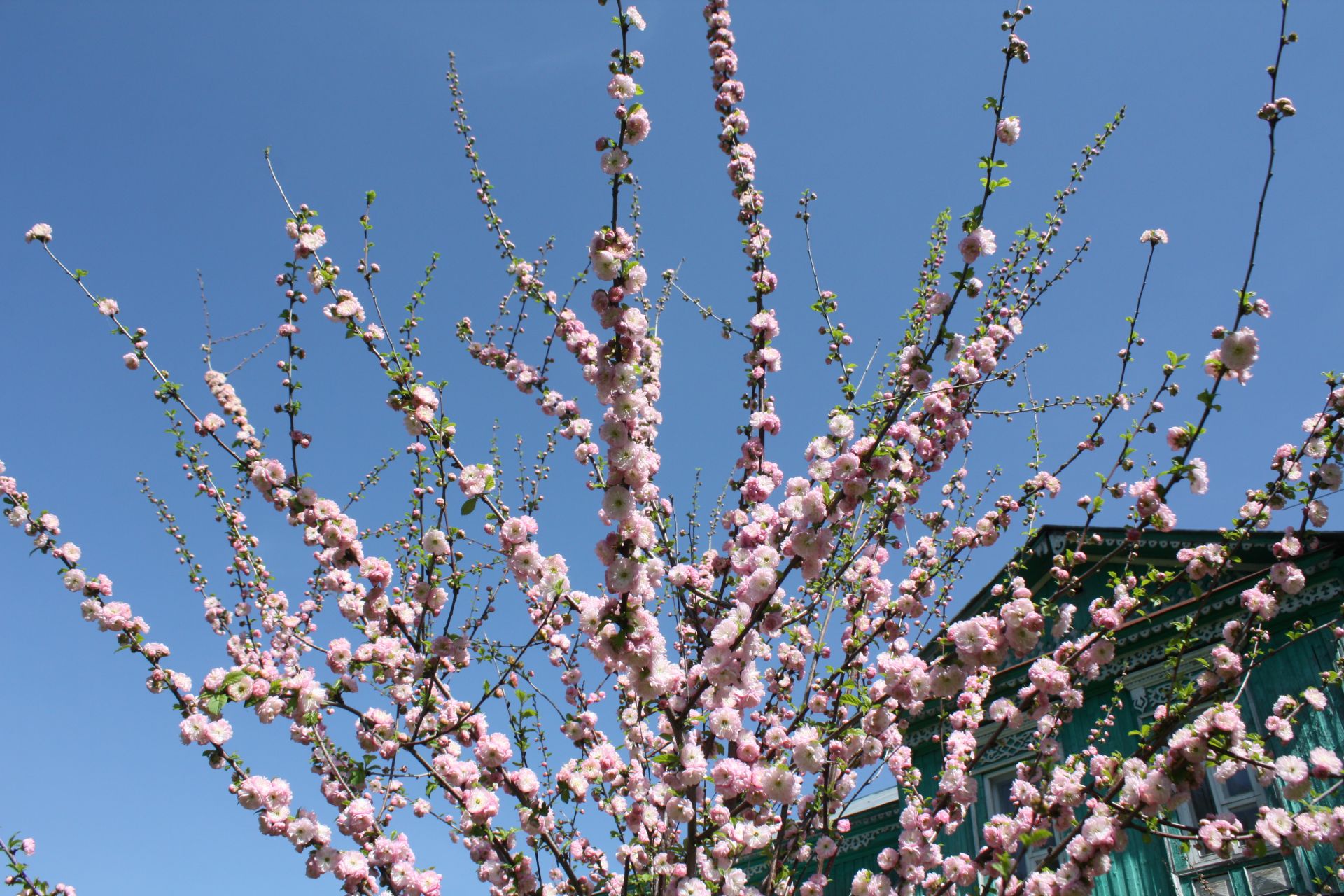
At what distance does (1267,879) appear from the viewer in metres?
6.56

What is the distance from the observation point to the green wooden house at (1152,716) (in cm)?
671

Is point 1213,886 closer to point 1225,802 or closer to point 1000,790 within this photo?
point 1225,802

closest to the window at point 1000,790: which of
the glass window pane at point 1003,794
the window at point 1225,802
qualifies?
the glass window pane at point 1003,794

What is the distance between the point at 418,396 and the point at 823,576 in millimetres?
3032

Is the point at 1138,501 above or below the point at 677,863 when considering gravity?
above

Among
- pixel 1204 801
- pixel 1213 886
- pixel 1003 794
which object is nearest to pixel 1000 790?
pixel 1003 794

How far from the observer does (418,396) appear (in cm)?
425

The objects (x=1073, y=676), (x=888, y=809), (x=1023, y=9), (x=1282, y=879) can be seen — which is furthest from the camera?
(x=888, y=809)

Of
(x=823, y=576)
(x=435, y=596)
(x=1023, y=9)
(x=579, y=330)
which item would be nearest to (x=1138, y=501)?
(x=823, y=576)

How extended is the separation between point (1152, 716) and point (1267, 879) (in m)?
1.50

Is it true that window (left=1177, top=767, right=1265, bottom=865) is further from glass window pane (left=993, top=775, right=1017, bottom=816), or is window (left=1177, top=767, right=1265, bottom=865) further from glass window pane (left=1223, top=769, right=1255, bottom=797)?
glass window pane (left=993, top=775, right=1017, bottom=816)

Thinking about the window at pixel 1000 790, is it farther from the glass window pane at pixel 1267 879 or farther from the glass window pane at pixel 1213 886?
the glass window pane at pixel 1267 879

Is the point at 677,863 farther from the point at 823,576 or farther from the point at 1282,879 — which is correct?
the point at 1282,879

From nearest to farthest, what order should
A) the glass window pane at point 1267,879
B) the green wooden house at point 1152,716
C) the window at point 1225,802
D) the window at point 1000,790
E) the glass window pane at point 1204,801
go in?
1. the glass window pane at point 1267,879
2. the green wooden house at point 1152,716
3. the window at point 1225,802
4. the glass window pane at point 1204,801
5. the window at point 1000,790
